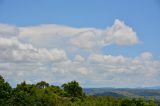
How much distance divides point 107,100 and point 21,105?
1056 inches

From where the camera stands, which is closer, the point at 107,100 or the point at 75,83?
the point at 107,100

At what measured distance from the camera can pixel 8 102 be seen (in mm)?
129250

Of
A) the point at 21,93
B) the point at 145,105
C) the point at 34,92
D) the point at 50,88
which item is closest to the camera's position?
the point at 145,105

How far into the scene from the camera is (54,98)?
143 m

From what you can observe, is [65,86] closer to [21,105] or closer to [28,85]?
[28,85]

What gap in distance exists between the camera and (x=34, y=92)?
492 ft

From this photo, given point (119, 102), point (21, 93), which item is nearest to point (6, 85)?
point (21, 93)

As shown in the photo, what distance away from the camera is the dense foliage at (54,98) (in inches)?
5128

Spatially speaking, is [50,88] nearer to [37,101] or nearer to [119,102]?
[37,101]

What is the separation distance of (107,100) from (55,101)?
54.1 ft

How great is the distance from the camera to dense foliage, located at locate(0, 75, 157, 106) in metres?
130

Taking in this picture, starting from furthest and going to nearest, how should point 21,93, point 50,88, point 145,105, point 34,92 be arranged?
point 50,88
point 34,92
point 21,93
point 145,105

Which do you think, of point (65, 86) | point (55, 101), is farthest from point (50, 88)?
point (55, 101)

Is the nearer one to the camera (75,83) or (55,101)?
(55,101)
